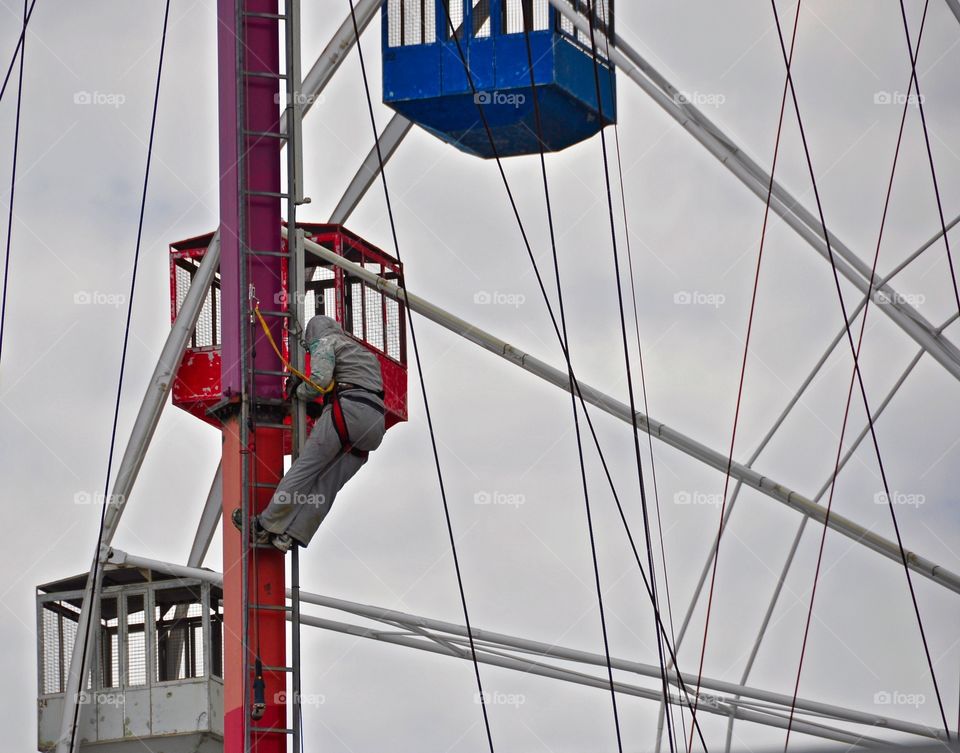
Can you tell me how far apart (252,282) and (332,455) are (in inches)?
59.3

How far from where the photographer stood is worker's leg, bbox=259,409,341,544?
17266 mm

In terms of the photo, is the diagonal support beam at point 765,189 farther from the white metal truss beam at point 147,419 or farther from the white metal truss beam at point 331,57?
the white metal truss beam at point 147,419

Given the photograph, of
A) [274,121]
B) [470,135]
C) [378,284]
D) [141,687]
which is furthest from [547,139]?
[141,687]

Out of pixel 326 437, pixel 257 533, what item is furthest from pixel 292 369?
pixel 257 533

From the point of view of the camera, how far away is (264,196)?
18.1 m

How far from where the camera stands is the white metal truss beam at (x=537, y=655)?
25.7m

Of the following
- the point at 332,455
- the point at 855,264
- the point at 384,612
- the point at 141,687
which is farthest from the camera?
the point at 141,687

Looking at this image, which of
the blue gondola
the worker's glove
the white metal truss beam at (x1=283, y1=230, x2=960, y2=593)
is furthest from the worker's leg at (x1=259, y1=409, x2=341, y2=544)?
the white metal truss beam at (x1=283, y1=230, x2=960, y2=593)

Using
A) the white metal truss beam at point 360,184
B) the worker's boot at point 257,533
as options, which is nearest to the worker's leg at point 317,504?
the worker's boot at point 257,533

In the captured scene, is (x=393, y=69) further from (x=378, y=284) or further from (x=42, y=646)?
(x=42, y=646)

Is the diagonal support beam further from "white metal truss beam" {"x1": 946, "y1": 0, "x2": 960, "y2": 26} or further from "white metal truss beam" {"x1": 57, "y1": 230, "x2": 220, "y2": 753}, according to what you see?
"white metal truss beam" {"x1": 57, "y1": 230, "x2": 220, "y2": 753}

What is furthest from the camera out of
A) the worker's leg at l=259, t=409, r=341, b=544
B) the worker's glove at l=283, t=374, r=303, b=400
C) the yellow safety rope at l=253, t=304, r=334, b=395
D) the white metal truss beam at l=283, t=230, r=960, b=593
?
the white metal truss beam at l=283, t=230, r=960, b=593

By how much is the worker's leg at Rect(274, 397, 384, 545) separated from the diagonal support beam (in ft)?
19.2

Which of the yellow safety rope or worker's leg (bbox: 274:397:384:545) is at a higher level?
the yellow safety rope
